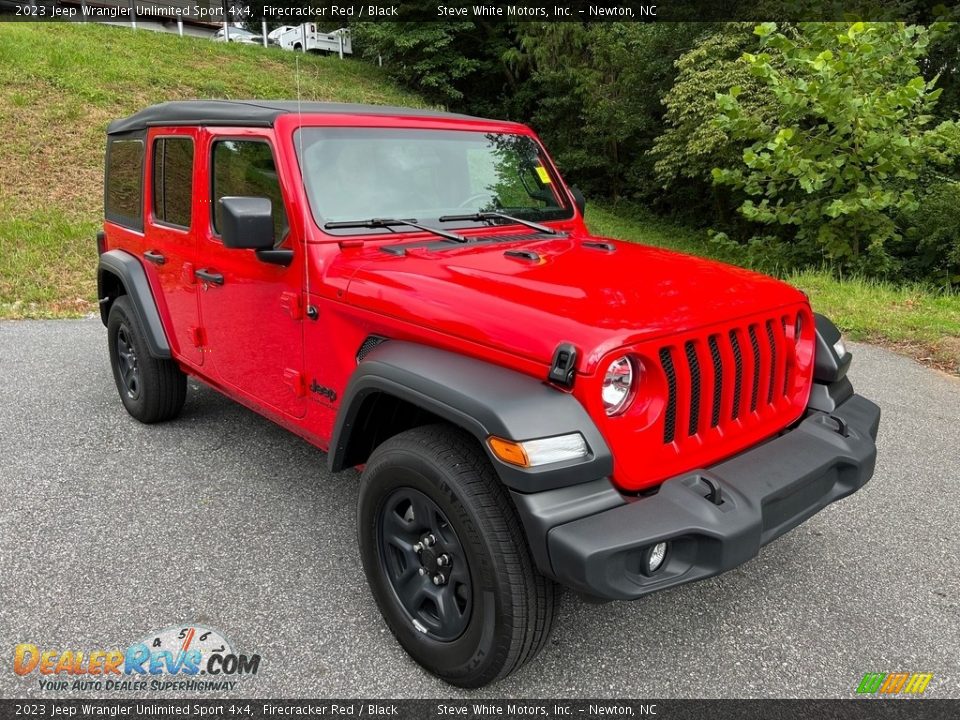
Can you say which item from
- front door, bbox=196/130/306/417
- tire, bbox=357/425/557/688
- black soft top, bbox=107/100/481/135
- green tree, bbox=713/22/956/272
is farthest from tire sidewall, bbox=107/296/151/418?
green tree, bbox=713/22/956/272

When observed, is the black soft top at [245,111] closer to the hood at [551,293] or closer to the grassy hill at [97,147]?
the hood at [551,293]

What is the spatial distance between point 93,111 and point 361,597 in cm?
1400

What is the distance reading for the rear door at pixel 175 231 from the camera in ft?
12.0

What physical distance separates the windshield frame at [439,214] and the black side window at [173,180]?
92 centimetres

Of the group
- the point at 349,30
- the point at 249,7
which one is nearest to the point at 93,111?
the point at 349,30

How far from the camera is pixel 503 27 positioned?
76.1 feet

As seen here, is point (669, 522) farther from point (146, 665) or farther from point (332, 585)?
point (146, 665)

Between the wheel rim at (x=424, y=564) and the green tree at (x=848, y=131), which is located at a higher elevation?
the green tree at (x=848, y=131)

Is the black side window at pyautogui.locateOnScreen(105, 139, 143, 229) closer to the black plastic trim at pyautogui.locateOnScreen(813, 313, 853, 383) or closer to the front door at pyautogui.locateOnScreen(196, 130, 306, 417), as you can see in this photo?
the front door at pyautogui.locateOnScreen(196, 130, 306, 417)

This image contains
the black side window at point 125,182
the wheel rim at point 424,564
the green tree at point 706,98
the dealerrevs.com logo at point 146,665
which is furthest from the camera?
the green tree at point 706,98

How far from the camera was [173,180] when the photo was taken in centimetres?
382

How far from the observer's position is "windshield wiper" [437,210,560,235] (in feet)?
10.7

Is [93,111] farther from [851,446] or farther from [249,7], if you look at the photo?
[249,7]

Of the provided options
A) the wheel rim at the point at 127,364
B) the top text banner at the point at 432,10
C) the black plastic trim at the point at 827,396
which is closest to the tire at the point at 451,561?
the black plastic trim at the point at 827,396
